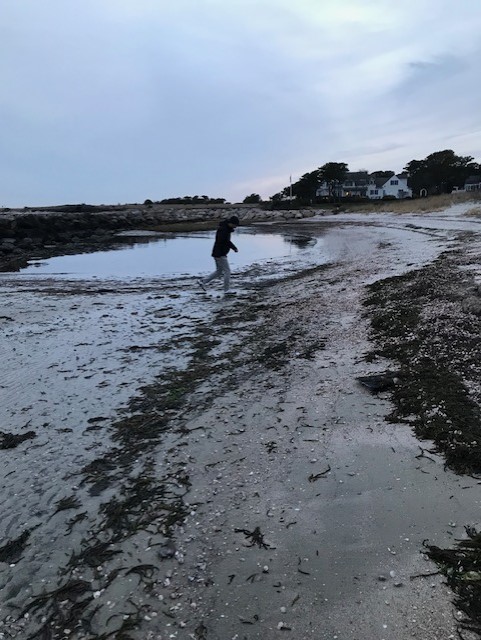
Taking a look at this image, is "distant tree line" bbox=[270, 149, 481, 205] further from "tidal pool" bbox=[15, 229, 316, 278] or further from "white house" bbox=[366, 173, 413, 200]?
"tidal pool" bbox=[15, 229, 316, 278]

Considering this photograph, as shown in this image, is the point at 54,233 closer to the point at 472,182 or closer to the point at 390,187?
the point at 472,182

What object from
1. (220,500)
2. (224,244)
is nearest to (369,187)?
(224,244)

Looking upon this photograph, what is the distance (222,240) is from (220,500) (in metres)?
9.41

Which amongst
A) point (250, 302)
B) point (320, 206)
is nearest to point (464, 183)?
point (320, 206)

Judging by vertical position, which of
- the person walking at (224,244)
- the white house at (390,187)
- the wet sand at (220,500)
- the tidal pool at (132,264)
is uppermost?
the white house at (390,187)

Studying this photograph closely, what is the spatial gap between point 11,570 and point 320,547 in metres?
2.00

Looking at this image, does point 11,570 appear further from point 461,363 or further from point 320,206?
point 320,206

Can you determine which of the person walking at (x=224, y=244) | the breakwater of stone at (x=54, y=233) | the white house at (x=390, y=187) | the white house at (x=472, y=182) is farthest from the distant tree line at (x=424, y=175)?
the person walking at (x=224, y=244)

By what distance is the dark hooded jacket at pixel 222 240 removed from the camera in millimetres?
12000

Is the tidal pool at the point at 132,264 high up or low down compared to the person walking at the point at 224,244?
down

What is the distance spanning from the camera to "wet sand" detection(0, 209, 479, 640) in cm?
246

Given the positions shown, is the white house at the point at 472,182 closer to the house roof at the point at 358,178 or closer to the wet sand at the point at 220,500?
the house roof at the point at 358,178

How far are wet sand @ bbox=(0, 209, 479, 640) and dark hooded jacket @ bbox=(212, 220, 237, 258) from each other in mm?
5498

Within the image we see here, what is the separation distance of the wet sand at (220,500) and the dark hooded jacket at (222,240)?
550cm
